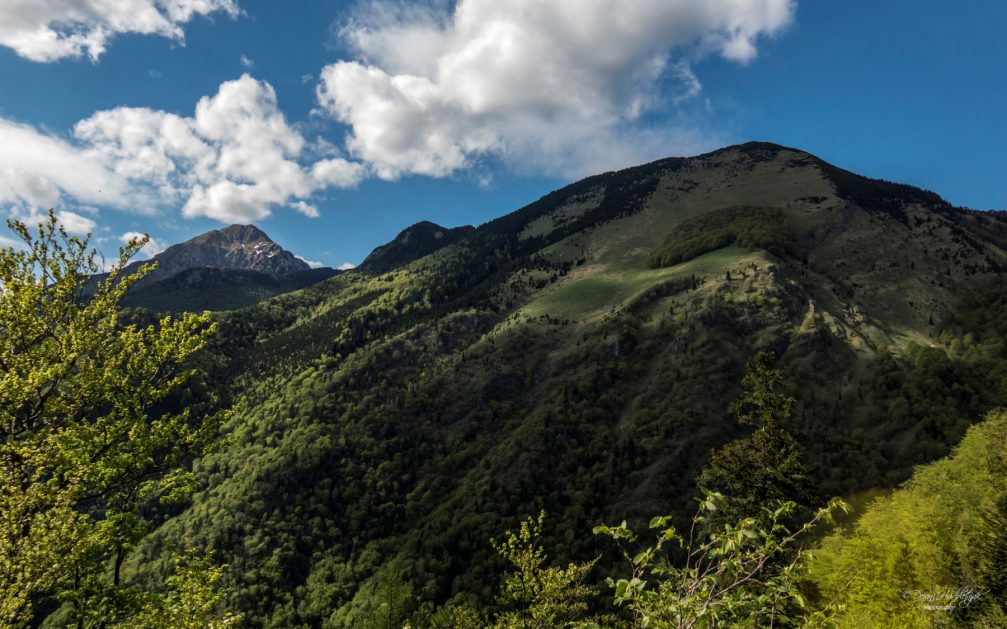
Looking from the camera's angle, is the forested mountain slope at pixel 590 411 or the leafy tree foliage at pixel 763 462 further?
the forested mountain slope at pixel 590 411

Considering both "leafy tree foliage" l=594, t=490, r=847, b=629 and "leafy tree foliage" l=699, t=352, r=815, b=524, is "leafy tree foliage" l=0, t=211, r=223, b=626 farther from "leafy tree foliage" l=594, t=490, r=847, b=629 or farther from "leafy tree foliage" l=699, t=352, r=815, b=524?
"leafy tree foliage" l=699, t=352, r=815, b=524

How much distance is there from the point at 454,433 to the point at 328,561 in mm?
50129

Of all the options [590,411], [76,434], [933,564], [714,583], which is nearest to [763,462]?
[933,564]

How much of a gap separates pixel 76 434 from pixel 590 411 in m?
127

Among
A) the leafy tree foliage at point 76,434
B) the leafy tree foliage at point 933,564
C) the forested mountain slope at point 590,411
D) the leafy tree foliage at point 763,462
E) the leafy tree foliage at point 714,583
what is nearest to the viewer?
the leafy tree foliage at point 714,583

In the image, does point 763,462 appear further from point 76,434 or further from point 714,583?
point 76,434

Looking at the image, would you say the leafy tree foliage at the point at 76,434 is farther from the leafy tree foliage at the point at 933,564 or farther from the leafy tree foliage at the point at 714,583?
the leafy tree foliage at the point at 933,564

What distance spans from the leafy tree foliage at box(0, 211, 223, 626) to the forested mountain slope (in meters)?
99.3

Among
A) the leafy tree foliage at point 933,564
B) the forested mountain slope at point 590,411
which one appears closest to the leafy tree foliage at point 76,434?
the leafy tree foliage at point 933,564

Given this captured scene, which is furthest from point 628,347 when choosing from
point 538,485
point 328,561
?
point 328,561

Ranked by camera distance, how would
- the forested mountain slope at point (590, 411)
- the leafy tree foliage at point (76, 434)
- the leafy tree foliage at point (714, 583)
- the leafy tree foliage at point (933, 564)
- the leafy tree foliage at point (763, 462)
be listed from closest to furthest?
1. the leafy tree foliage at point (714, 583)
2. the leafy tree foliage at point (76, 434)
3. the leafy tree foliage at point (933, 564)
4. the leafy tree foliage at point (763, 462)
5. the forested mountain slope at point (590, 411)

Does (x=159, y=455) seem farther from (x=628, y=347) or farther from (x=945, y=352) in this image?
(x=945, y=352)

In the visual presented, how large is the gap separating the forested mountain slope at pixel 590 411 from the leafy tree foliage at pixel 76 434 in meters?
99.3

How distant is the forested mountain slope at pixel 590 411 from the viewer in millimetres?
103938
